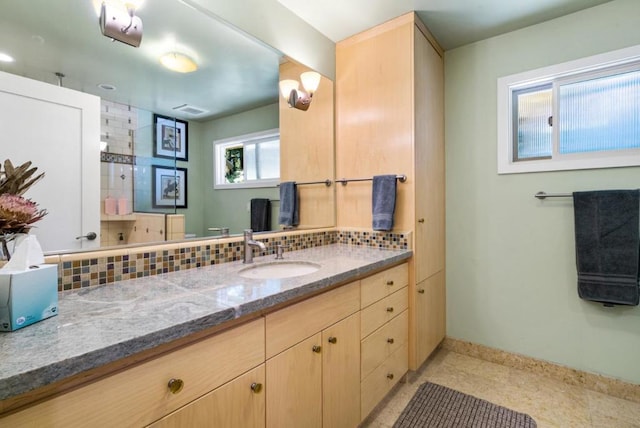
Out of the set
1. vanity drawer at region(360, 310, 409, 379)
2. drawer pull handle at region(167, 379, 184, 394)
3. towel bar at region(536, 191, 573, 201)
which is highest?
towel bar at region(536, 191, 573, 201)

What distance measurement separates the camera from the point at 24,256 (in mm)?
720

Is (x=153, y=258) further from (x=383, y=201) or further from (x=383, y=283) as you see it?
(x=383, y=201)

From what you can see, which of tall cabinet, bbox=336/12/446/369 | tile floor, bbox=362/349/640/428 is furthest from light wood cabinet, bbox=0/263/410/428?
tall cabinet, bbox=336/12/446/369

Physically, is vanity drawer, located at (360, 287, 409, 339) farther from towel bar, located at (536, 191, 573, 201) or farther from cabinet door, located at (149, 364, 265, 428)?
towel bar, located at (536, 191, 573, 201)

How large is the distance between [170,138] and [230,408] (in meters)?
1.12

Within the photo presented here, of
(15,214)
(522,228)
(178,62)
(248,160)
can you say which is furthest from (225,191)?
(522,228)

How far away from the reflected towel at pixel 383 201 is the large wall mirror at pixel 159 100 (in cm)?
65

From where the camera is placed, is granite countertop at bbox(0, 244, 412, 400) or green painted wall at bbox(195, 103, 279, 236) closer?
granite countertop at bbox(0, 244, 412, 400)

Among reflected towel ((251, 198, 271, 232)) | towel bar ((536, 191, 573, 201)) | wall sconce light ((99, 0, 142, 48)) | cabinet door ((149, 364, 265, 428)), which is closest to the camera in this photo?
cabinet door ((149, 364, 265, 428))

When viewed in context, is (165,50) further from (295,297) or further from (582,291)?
(582,291)

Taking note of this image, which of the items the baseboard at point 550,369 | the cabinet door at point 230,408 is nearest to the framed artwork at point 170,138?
the cabinet door at point 230,408

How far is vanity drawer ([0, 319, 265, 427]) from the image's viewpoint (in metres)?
0.58

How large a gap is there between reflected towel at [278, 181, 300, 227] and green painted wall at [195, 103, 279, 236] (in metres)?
0.10

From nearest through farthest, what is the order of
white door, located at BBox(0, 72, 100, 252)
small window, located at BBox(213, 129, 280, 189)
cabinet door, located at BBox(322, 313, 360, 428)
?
white door, located at BBox(0, 72, 100, 252), cabinet door, located at BBox(322, 313, 360, 428), small window, located at BBox(213, 129, 280, 189)
